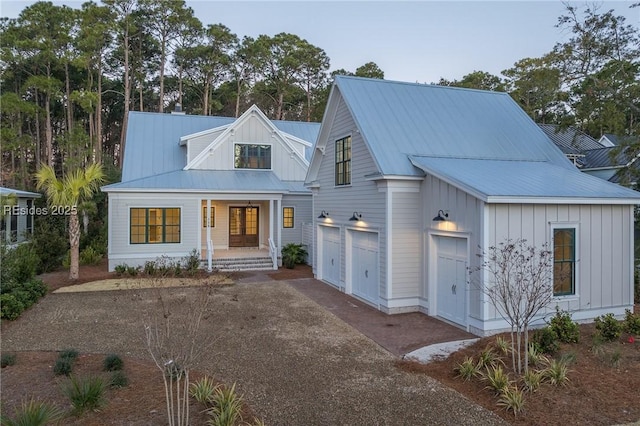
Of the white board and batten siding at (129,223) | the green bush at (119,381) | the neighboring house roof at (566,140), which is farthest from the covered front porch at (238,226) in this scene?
the neighboring house roof at (566,140)

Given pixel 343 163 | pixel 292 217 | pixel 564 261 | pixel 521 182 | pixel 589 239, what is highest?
pixel 343 163

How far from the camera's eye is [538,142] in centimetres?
1341

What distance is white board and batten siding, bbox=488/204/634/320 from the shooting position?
901 centimetres

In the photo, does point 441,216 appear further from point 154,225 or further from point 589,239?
point 154,225

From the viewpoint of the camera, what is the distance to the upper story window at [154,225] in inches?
674

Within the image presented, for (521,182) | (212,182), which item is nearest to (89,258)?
(212,182)

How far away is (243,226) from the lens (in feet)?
71.4

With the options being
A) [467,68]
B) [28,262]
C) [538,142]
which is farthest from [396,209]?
[467,68]

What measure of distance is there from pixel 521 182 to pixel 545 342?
12.6ft

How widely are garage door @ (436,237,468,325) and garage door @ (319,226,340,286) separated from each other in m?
4.73

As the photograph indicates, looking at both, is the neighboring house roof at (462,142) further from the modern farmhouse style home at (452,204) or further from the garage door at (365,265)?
the garage door at (365,265)

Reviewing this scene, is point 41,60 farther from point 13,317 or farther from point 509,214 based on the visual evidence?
point 509,214

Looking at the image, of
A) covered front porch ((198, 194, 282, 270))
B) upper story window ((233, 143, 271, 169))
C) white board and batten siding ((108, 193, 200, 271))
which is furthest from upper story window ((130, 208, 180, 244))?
upper story window ((233, 143, 271, 169))

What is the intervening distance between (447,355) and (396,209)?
4.21 metres
